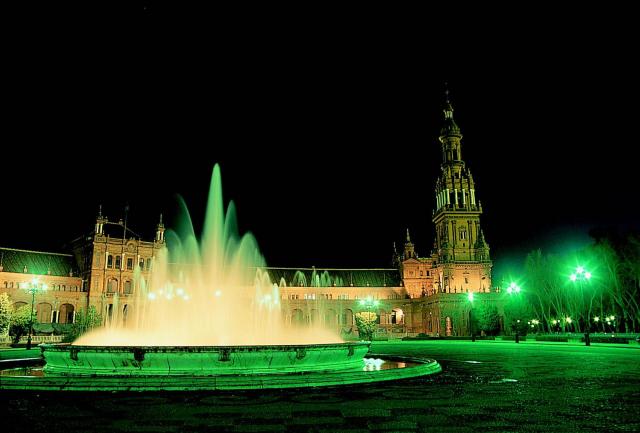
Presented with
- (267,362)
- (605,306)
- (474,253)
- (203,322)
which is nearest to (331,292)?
(474,253)

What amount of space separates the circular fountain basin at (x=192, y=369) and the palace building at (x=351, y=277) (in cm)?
6788

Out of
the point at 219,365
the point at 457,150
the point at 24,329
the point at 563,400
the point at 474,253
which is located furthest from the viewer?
the point at 457,150

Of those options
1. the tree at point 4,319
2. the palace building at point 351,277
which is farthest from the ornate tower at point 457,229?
the tree at point 4,319

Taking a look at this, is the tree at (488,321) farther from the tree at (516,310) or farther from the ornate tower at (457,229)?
the ornate tower at (457,229)

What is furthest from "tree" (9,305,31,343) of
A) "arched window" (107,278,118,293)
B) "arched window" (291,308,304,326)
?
"arched window" (291,308,304,326)

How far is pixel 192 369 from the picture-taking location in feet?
51.2

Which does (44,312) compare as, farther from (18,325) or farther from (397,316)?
(397,316)

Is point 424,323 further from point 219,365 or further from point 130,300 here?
point 219,365

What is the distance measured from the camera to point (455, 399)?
12.3m

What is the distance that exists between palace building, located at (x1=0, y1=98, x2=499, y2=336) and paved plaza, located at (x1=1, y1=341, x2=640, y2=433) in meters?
70.9

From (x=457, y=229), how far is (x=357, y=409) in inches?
3608

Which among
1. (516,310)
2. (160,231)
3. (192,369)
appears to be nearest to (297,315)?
(160,231)

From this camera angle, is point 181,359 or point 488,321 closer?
point 181,359

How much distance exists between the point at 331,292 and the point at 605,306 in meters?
50.9
